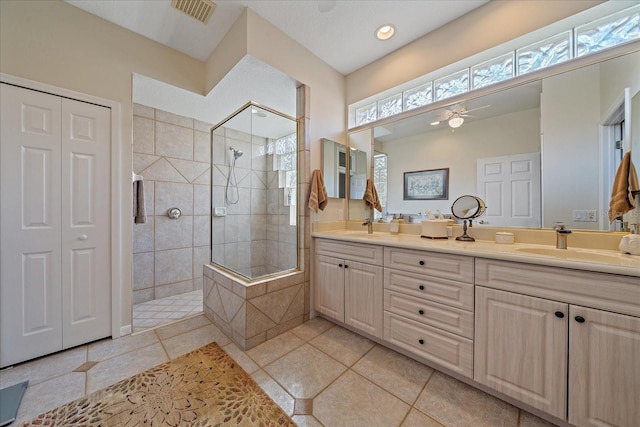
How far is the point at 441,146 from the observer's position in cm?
210

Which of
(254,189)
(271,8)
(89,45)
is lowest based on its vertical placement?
(254,189)

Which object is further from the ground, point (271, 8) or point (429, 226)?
point (271, 8)

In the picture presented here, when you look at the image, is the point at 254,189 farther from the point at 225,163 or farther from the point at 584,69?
the point at 584,69

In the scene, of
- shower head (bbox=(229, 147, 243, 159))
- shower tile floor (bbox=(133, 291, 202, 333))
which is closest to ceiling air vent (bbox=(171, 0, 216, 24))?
shower head (bbox=(229, 147, 243, 159))

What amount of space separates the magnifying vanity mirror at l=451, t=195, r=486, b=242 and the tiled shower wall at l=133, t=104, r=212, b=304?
316 cm

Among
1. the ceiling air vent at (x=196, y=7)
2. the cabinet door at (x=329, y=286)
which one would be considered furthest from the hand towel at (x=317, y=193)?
the ceiling air vent at (x=196, y=7)

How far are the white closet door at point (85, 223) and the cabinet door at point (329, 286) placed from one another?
73.5 inches

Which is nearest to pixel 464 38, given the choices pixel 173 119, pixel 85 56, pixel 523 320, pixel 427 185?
pixel 427 185

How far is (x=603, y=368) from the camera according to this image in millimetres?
1007

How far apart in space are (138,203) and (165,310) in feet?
4.08

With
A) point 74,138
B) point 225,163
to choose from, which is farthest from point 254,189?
point 74,138

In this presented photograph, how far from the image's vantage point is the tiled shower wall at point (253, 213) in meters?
2.34

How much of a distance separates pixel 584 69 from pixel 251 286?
2.86 metres

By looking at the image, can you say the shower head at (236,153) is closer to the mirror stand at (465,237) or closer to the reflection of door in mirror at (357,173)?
the reflection of door in mirror at (357,173)
